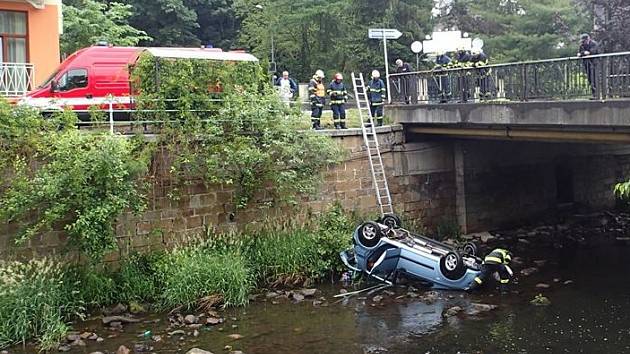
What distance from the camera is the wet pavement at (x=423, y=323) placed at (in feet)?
37.2

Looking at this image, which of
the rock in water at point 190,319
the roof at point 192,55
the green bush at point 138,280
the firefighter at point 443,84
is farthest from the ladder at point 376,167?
the rock in water at point 190,319

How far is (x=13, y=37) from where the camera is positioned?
2028cm

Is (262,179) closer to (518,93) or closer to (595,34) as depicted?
(518,93)

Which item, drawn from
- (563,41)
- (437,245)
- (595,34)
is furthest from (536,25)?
(437,245)

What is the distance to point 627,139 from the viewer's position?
1415 centimetres

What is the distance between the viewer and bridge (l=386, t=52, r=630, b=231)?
14.1 m

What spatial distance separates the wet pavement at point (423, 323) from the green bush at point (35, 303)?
39 cm

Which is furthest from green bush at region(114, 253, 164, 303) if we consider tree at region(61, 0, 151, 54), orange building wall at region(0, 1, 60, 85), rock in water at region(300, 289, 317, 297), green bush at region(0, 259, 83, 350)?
tree at region(61, 0, 151, 54)

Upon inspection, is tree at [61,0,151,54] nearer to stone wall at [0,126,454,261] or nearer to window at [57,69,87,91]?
window at [57,69,87,91]

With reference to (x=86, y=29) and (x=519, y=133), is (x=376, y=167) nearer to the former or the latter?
(x=519, y=133)

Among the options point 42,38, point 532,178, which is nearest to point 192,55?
point 42,38

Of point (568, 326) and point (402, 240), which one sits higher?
point (402, 240)

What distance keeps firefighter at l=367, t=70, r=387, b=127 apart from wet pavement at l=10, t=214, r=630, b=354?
6.09m

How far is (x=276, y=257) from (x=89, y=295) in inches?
161
